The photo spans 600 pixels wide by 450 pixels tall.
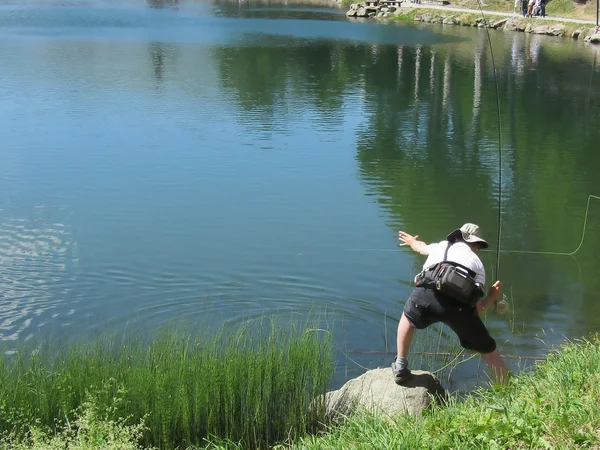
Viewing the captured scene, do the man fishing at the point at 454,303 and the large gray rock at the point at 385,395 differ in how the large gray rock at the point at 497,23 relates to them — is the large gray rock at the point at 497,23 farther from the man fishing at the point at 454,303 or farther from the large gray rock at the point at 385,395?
the large gray rock at the point at 385,395

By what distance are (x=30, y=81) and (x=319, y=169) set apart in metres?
11.7

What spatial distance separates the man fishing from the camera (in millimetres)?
5906

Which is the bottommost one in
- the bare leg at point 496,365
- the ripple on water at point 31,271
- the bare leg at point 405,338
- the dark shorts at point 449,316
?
the ripple on water at point 31,271

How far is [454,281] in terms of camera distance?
578 cm

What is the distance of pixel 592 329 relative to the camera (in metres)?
8.25

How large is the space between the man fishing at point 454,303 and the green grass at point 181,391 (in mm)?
741

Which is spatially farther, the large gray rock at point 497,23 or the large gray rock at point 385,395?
the large gray rock at point 497,23

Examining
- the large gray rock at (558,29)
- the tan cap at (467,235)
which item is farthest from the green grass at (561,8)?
the tan cap at (467,235)

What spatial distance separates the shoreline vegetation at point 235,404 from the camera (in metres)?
4.79

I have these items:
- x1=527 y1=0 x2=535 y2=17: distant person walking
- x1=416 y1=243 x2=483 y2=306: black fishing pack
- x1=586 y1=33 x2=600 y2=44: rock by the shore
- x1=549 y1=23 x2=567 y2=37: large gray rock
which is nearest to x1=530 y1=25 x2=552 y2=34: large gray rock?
x1=549 y1=23 x2=567 y2=37: large gray rock

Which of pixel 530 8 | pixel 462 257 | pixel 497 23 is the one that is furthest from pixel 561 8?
pixel 462 257

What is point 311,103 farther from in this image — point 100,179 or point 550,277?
point 550,277

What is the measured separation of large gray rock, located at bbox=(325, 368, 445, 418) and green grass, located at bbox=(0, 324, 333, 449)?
162 millimetres

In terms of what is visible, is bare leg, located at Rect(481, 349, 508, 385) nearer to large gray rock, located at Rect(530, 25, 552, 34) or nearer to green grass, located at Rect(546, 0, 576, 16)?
large gray rock, located at Rect(530, 25, 552, 34)
